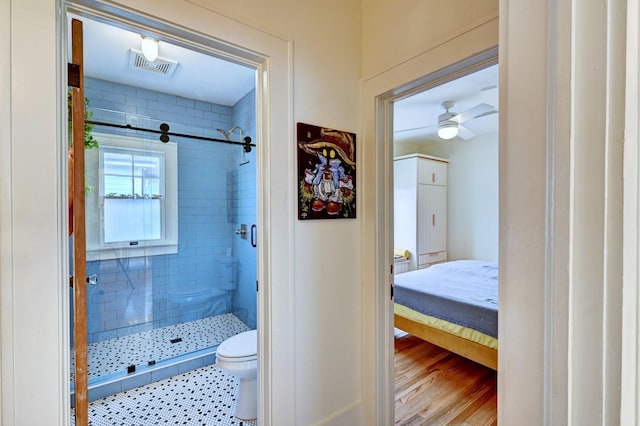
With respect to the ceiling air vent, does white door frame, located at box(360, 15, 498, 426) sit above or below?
below

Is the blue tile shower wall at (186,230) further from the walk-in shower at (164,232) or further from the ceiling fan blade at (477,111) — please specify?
the ceiling fan blade at (477,111)

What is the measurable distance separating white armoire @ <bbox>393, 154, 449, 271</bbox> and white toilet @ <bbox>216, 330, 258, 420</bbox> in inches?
130

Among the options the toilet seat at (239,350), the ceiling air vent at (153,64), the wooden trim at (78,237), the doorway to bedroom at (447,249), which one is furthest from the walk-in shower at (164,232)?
the doorway to bedroom at (447,249)

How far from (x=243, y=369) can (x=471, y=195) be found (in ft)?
14.4

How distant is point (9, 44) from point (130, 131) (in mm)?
2091

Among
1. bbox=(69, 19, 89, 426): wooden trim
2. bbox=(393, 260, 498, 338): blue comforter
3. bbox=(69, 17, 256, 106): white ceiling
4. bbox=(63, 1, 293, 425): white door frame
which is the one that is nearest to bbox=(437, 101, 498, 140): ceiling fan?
bbox=(393, 260, 498, 338): blue comforter

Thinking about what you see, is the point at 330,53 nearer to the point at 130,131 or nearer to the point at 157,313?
the point at 130,131

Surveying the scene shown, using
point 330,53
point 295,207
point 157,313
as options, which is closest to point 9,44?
point 295,207

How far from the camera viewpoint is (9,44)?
0.90 meters

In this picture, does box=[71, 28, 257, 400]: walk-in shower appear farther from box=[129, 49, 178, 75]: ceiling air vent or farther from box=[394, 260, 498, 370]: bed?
box=[394, 260, 498, 370]: bed

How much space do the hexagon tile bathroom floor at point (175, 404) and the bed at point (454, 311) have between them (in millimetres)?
1642

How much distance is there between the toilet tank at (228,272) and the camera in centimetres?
334

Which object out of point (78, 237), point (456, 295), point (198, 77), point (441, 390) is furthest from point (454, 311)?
point (198, 77)

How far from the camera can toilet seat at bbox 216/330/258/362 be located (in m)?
1.88
